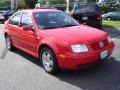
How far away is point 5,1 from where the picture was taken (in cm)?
6209

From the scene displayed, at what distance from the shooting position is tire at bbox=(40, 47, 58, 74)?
21.2ft

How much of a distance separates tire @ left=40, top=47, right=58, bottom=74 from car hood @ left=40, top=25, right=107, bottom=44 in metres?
0.38

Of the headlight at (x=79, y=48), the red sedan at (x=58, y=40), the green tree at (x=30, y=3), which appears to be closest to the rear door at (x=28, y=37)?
the red sedan at (x=58, y=40)

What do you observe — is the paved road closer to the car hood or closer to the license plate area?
the license plate area

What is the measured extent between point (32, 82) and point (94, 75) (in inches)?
57.3

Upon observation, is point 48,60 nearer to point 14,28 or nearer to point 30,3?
point 14,28

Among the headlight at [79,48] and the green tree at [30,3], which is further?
the green tree at [30,3]

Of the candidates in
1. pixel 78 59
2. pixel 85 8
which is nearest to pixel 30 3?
pixel 85 8

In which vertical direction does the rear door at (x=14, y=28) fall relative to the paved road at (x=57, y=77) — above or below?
above

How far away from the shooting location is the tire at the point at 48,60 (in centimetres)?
646

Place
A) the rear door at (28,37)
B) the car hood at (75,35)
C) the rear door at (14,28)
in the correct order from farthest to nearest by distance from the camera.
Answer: the rear door at (14,28)
the rear door at (28,37)
the car hood at (75,35)

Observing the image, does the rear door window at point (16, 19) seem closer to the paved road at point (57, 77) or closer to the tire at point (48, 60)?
the paved road at point (57, 77)

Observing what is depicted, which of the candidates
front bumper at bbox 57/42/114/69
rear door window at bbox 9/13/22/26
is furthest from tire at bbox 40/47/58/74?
rear door window at bbox 9/13/22/26

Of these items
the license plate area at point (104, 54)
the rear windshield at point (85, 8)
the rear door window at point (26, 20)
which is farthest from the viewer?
the rear windshield at point (85, 8)
